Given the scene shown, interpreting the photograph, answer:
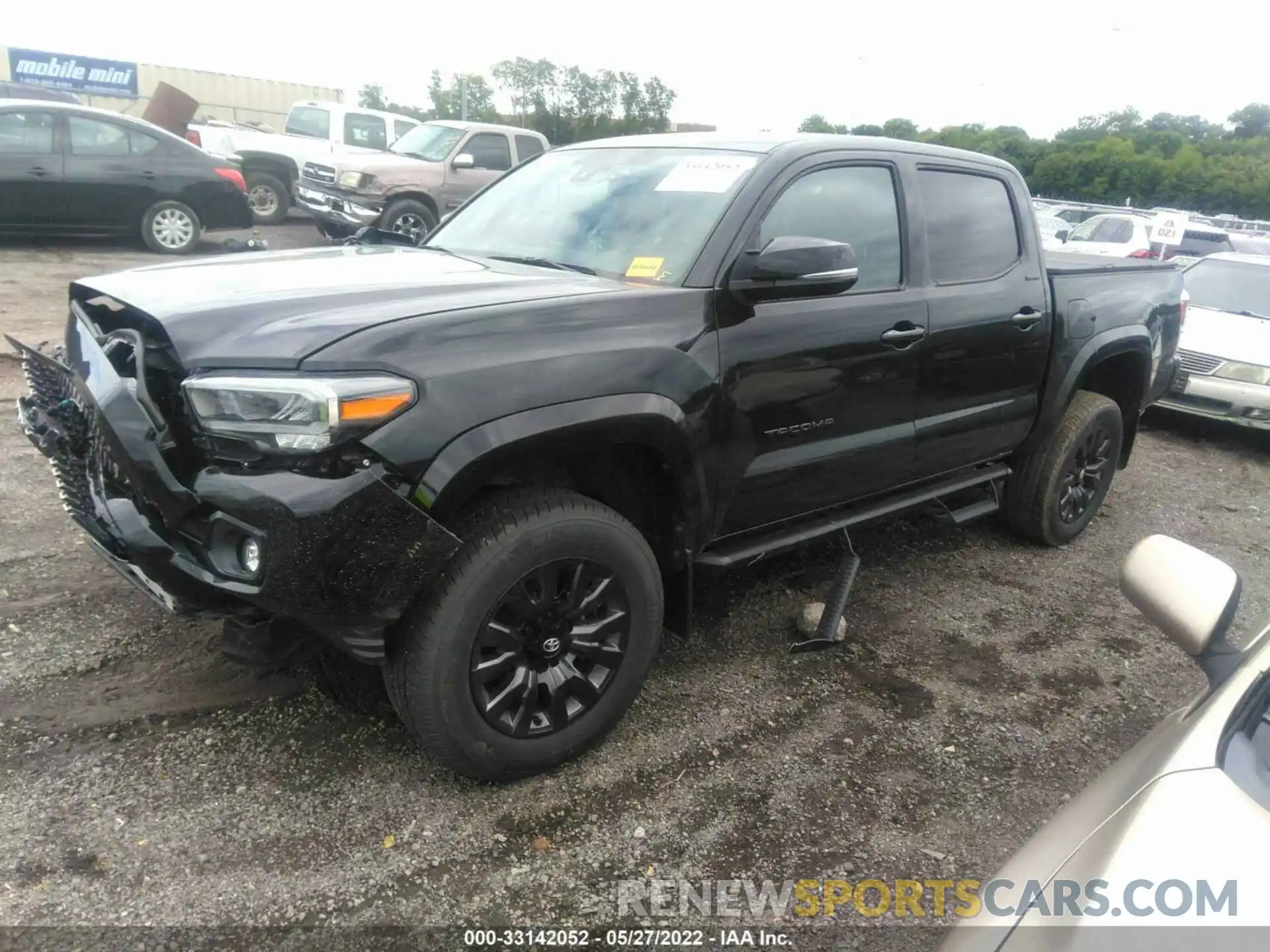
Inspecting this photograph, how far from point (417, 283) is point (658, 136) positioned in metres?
1.48

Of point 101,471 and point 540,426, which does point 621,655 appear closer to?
point 540,426

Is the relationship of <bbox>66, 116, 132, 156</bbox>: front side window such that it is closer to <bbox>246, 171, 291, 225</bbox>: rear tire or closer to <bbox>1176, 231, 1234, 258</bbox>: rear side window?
<bbox>246, 171, 291, 225</bbox>: rear tire

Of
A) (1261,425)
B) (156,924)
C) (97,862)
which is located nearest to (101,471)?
(97,862)

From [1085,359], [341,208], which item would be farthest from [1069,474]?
[341,208]

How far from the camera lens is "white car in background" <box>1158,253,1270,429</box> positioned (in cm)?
728

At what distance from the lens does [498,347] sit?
2.39 meters

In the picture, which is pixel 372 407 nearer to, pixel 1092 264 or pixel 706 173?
pixel 706 173

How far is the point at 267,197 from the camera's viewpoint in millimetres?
14523

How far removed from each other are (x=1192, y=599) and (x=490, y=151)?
12.5 metres

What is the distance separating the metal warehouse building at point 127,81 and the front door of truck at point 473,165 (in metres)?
21.7

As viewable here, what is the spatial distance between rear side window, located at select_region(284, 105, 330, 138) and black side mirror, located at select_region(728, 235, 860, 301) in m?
14.7

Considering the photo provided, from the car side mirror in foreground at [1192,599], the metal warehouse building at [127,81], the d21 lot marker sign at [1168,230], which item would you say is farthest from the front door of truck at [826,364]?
the metal warehouse building at [127,81]

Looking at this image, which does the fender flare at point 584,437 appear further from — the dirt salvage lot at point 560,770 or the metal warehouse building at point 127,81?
the metal warehouse building at point 127,81

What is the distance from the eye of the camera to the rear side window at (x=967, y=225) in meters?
3.75
